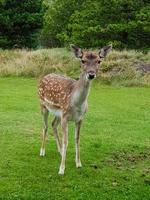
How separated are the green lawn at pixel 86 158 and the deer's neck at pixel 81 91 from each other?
4.15ft

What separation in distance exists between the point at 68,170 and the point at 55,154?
118 centimetres

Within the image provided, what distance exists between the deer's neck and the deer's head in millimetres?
275

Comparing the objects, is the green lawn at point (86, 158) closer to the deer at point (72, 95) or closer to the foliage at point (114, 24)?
the deer at point (72, 95)

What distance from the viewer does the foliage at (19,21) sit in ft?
139

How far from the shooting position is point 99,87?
23234 mm

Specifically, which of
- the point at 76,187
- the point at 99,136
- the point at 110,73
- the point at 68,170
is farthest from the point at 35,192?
the point at 110,73

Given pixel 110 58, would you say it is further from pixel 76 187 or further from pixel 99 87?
pixel 76 187

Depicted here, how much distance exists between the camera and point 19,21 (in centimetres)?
4241

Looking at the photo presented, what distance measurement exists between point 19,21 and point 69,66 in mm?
16054

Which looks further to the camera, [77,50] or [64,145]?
[64,145]

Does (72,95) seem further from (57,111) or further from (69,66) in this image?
(69,66)

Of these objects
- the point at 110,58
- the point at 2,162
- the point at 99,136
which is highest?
the point at 2,162

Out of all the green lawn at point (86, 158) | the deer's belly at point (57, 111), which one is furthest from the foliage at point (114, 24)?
the deer's belly at point (57, 111)

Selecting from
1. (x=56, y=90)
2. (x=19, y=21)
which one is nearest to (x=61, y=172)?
(x=56, y=90)
